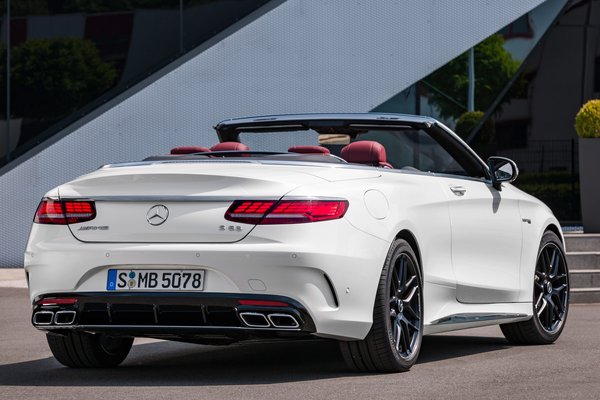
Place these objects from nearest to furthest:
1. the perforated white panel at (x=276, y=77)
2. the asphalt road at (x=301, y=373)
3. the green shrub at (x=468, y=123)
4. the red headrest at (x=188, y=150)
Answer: the asphalt road at (x=301, y=373), the red headrest at (x=188, y=150), the perforated white panel at (x=276, y=77), the green shrub at (x=468, y=123)

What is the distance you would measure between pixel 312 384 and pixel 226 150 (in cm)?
182

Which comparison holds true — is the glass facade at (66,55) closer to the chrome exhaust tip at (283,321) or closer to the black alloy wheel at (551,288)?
the black alloy wheel at (551,288)

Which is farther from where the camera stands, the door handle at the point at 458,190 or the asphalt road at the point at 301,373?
the door handle at the point at 458,190

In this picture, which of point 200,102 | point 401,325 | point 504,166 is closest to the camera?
point 401,325

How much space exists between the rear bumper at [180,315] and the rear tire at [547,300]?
281cm

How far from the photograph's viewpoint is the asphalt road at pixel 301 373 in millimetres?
6836

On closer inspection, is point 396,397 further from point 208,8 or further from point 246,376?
point 208,8

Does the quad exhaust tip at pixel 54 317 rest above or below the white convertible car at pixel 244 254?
below

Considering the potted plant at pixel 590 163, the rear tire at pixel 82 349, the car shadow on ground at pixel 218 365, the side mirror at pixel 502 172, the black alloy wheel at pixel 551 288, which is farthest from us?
the potted plant at pixel 590 163

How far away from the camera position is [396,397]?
6.62 metres

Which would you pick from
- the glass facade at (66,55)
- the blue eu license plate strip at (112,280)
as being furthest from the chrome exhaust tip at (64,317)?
the glass facade at (66,55)

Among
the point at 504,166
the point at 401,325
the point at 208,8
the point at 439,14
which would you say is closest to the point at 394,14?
the point at 439,14

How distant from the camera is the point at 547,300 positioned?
964cm

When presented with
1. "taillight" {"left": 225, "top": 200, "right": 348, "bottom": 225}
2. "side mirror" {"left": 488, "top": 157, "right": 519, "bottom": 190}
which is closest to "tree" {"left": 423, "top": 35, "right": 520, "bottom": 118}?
"side mirror" {"left": 488, "top": 157, "right": 519, "bottom": 190}
